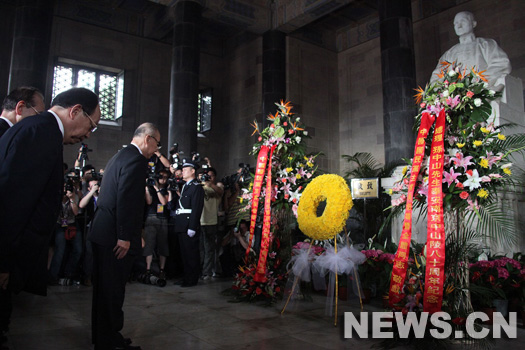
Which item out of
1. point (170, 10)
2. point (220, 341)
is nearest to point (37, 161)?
point (220, 341)

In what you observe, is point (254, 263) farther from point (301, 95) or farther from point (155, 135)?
point (301, 95)

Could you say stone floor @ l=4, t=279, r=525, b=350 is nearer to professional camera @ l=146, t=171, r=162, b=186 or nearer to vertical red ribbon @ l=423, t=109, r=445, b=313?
vertical red ribbon @ l=423, t=109, r=445, b=313

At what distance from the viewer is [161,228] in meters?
6.52

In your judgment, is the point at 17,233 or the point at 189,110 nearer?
the point at 17,233

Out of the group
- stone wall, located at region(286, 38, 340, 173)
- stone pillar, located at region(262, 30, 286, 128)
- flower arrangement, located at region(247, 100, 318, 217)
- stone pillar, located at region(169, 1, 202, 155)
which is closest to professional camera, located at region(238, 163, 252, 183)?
flower arrangement, located at region(247, 100, 318, 217)

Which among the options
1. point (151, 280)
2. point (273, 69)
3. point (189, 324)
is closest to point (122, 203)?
point (189, 324)

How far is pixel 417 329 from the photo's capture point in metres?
3.10

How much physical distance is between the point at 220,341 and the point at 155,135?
1.76 m

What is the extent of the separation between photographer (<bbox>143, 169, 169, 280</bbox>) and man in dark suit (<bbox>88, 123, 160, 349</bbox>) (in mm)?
3367

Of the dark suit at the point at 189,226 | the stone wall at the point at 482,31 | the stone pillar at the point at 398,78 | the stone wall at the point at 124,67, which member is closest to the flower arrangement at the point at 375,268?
the dark suit at the point at 189,226

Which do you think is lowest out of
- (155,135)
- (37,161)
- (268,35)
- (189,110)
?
(37,161)

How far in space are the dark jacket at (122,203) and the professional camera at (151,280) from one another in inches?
118

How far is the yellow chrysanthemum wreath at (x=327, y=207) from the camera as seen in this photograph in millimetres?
3922

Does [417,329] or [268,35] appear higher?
[268,35]
